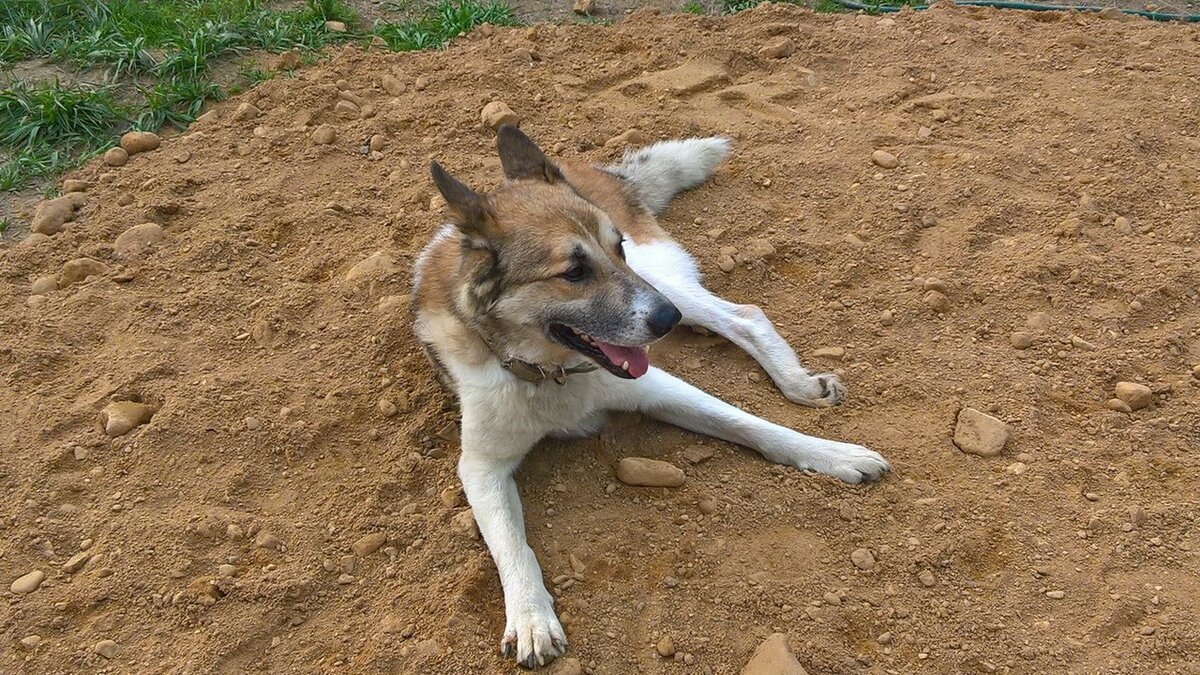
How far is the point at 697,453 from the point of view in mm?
3584

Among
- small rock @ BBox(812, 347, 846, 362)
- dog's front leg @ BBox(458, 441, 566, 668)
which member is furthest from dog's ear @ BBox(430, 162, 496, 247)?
small rock @ BBox(812, 347, 846, 362)

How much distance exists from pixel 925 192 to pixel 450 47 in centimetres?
358

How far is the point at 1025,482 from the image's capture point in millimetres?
3256

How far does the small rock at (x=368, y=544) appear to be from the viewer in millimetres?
3316

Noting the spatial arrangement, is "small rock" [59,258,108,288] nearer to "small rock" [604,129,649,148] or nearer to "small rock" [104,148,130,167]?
"small rock" [104,148,130,167]

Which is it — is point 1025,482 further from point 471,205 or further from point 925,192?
point 471,205

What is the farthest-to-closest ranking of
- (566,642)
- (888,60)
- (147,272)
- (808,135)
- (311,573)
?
(888,60), (808,135), (147,272), (311,573), (566,642)

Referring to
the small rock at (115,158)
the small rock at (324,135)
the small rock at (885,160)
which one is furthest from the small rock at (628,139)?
the small rock at (115,158)

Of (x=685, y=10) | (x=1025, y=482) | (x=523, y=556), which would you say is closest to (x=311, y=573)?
(x=523, y=556)

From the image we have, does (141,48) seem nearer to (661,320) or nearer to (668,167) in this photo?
(668,167)

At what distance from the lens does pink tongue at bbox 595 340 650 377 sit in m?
3.23

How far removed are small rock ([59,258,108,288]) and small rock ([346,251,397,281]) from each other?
4.23 feet

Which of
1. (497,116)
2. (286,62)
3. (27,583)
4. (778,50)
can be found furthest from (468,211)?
(286,62)

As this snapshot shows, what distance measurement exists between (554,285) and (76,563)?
2.02m
